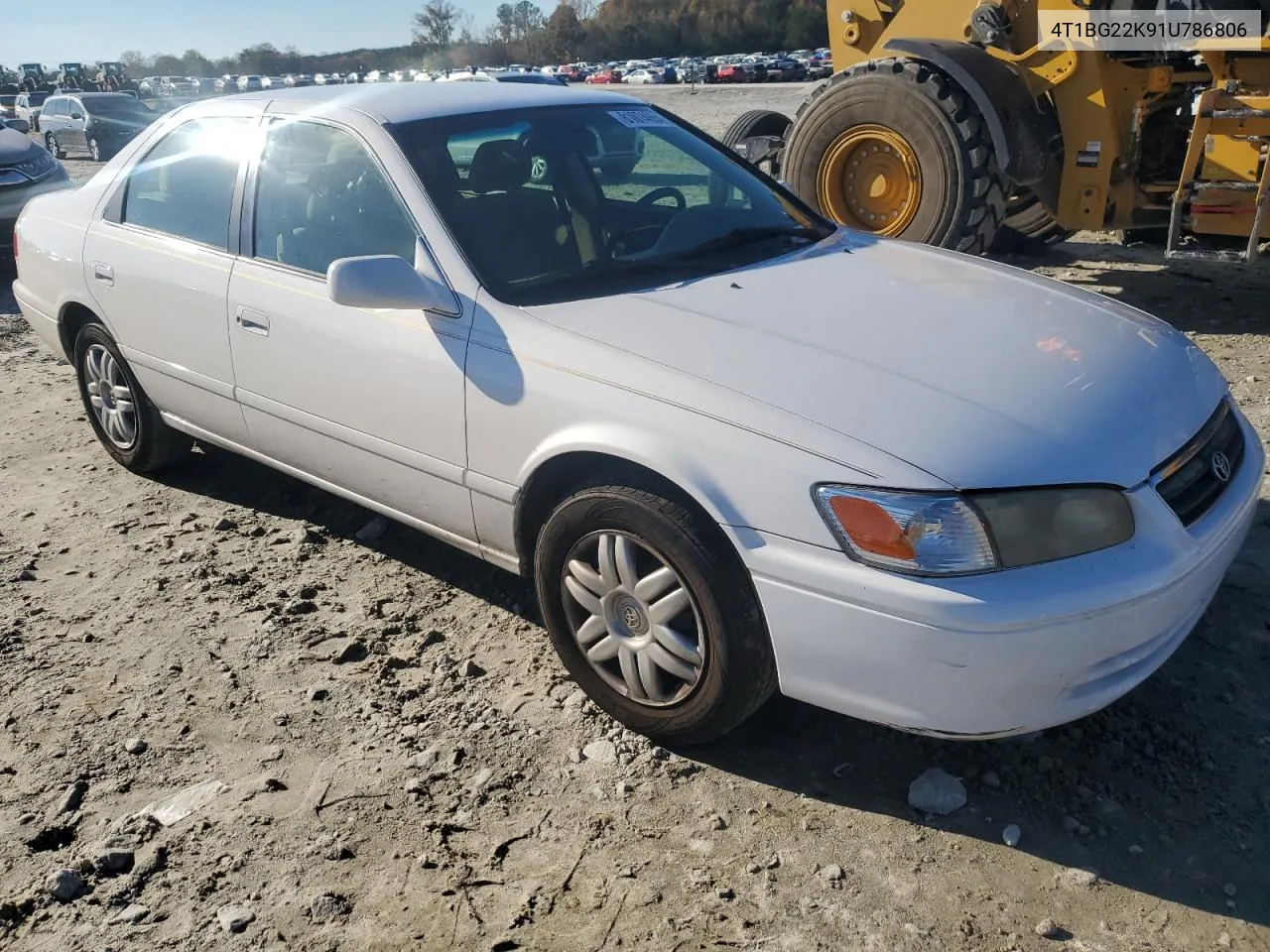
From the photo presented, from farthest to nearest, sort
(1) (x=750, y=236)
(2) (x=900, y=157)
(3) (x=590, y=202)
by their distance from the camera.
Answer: (2) (x=900, y=157) → (1) (x=750, y=236) → (3) (x=590, y=202)

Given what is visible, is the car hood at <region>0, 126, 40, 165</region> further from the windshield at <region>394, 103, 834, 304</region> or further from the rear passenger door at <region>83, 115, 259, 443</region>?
the windshield at <region>394, 103, 834, 304</region>

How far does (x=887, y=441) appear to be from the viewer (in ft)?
Answer: 7.93

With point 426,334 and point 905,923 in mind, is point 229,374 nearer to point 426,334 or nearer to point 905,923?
point 426,334

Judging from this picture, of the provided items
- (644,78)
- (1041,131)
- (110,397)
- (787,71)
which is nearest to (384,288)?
(110,397)

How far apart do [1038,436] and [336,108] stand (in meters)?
2.54

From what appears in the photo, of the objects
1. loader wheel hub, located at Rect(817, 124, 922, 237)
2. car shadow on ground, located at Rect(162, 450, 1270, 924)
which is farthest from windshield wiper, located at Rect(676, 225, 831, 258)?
loader wheel hub, located at Rect(817, 124, 922, 237)

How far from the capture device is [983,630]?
2.31 meters

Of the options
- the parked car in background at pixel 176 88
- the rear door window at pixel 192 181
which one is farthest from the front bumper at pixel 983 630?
the parked car in background at pixel 176 88

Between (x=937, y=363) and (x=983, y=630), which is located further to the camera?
(x=937, y=363)

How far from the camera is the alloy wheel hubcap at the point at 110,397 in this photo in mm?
4797

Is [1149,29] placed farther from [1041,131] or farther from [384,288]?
[384,288]

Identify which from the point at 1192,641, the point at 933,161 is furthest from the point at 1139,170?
the point at 1192,641

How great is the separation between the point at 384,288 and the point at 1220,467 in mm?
2281

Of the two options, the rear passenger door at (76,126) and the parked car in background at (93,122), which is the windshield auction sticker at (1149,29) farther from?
the rear passenger door at (76,126)
